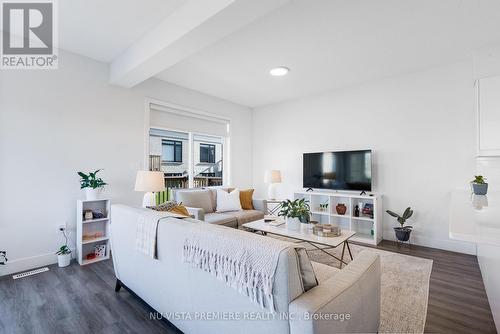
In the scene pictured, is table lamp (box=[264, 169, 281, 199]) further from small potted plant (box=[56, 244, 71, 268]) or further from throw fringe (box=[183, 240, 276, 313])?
throw fringe (box=[183, 240, 276, 313])

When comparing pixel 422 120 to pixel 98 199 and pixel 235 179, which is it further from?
pixel 98 199

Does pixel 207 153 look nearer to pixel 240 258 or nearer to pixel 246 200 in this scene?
pixel 246 200

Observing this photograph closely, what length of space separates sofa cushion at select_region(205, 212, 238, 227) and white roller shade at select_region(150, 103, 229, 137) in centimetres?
181

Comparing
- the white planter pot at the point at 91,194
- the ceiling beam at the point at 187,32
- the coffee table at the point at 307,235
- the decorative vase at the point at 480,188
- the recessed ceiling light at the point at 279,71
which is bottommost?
the coffee table at the point at 307,235

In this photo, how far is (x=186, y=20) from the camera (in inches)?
82.8

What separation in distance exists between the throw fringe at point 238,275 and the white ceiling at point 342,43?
226 centimetres

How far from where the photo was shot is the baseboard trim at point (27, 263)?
2.61m

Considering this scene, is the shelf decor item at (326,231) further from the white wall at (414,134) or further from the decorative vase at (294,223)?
the white wall at (414,134)

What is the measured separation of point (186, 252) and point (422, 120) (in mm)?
3914

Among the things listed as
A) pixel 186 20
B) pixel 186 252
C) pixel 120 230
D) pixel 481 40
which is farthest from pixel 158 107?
pixel 481 40

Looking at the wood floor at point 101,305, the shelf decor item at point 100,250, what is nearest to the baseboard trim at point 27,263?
the wood floor at point 101,305

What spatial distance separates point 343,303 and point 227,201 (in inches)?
115

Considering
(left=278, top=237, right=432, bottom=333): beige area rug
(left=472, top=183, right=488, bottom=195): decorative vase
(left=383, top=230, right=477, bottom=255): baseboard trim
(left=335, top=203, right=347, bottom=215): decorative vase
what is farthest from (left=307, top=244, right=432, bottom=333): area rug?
(left=472, top=183, right=488, bottom=195): decorative vase

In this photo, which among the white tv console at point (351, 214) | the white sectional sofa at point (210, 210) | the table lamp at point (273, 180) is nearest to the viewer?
the white sectional sofa at point (210, 210)
